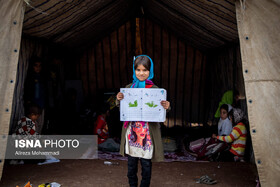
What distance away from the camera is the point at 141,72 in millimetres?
2941

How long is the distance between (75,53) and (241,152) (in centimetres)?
496

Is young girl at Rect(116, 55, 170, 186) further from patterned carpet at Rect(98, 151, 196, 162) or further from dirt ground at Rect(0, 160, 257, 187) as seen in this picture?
patterned carpet at Rect(98, 151, 196, 162)

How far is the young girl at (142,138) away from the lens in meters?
2.94

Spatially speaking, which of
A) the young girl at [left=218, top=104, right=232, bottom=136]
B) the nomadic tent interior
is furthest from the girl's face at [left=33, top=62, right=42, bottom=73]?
the young girl at [left=218, top=104, right=232, bottom=136]

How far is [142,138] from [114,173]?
1.41m

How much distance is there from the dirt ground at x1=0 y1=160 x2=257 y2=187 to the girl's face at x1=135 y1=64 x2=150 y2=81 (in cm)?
152

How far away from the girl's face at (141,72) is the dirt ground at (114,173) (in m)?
1.52

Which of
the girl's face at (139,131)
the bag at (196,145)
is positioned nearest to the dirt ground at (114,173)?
the bag at (196,145)

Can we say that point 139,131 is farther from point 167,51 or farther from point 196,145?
point 167,51

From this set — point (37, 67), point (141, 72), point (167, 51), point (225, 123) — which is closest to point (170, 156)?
point (225, 123)

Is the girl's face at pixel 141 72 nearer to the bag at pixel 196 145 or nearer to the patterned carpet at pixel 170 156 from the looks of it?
the patterned carpet at pixel 170 156

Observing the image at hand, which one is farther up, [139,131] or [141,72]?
[141,72]

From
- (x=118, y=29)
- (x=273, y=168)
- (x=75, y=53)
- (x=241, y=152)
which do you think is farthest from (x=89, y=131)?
(x=273, y=168)

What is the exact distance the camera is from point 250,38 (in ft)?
10.2
